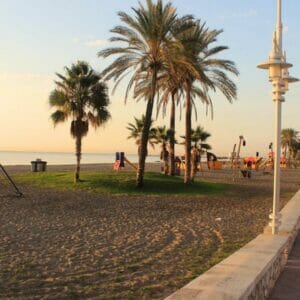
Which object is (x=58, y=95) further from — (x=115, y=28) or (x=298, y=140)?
(x=298, y=140)

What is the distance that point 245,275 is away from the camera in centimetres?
555

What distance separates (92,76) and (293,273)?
19.7 meters

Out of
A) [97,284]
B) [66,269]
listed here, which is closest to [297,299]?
[97,284]

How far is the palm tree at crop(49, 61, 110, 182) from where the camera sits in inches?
1016

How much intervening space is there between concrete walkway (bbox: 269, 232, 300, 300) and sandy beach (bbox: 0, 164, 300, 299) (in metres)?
1.13

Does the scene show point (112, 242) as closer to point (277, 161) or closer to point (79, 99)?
point (277, 161)

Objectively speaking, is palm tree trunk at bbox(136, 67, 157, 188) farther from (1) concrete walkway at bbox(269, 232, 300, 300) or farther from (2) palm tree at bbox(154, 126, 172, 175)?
(1) concrete walkway at bbox(269, 232, 300, 300)

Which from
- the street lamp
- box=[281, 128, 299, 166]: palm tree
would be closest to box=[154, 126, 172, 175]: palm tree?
the street lamp

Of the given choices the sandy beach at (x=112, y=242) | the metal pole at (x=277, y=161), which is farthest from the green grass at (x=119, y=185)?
the metal pole at (x=277, y=161)

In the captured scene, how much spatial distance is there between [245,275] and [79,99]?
21081 millimetres

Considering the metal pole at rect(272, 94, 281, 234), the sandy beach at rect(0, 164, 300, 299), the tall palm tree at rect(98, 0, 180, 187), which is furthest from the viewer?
the tall palm tree at rect(98, 0, 180, 187)

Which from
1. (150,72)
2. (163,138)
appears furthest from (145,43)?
(163,138)

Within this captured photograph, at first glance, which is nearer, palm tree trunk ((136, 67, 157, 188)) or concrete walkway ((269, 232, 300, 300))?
concrete walkway ((269, 232, 300, 300))

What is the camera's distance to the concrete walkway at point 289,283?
250 inches
